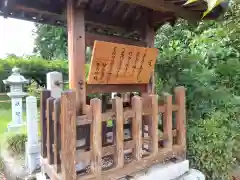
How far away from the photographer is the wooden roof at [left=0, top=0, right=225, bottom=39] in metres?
2.34

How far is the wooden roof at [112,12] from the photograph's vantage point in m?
2.34

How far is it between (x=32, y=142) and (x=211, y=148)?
2.50 m

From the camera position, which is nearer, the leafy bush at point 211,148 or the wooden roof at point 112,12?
the wooden roof at point 112,12

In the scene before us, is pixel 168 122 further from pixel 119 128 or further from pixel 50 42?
pixel 50 42

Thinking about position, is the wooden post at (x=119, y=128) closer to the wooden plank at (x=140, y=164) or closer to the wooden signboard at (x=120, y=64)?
the wooden plank at (x=140, y=164)

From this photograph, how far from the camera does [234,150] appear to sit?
3.04m

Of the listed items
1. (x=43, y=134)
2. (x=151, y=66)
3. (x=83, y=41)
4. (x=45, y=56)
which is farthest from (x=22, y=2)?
(x=45, y=56)

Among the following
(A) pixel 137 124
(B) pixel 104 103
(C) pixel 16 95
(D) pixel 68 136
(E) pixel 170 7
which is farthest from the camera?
(C) pixel 16 95

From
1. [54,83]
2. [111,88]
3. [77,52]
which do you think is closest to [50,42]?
[54,83]

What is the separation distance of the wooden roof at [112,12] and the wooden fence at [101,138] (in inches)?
37.5

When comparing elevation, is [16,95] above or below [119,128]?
above

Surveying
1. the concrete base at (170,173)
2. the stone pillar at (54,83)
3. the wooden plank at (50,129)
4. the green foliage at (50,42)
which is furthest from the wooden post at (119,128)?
the green foliage at (50,42)

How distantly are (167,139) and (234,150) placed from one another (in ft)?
4.00

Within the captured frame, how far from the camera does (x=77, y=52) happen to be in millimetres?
2236
